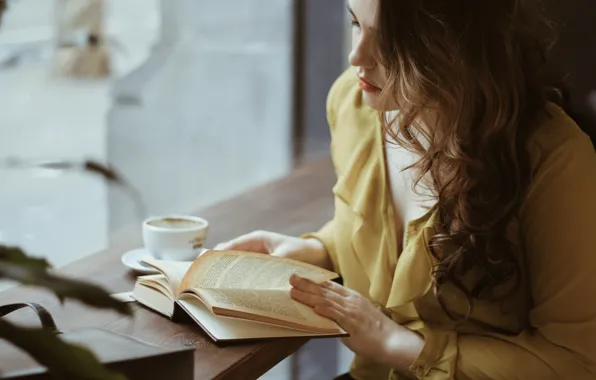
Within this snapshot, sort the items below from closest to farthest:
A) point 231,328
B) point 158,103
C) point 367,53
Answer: point 231,328
point 367,53
point 158,103

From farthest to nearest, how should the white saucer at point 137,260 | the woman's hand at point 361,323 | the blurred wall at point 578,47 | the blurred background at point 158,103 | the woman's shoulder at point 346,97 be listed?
the blurred background at point 158,103 < the blurred wall at point 578,47 < the woman's shoulder at point 346,97 < the white saucer at point 137,260 < the woman's hand at point 361,323

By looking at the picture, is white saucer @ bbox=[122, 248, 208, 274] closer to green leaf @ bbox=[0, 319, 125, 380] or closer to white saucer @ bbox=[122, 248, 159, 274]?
white saucer @ bbox=[122, 248, 159, 274]

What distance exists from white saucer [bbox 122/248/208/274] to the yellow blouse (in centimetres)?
26

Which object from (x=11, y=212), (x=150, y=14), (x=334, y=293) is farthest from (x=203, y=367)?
(x=150, y=14)

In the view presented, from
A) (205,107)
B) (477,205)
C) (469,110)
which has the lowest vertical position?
(205,107)

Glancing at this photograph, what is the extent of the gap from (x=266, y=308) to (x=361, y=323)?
0.45ft

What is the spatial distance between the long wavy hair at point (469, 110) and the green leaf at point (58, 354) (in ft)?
2.05

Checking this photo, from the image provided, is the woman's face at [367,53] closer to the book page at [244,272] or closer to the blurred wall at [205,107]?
the book page at [244,272]

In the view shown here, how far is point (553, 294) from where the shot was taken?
1122mm

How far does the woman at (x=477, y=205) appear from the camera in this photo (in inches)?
43.7

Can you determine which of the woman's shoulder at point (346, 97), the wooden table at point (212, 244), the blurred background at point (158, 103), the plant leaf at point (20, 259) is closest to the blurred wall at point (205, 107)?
the blurred background at point (158, 103)

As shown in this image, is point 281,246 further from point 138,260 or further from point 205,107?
point 205,107

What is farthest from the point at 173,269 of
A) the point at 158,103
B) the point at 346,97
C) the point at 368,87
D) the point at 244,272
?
the point at 158,103

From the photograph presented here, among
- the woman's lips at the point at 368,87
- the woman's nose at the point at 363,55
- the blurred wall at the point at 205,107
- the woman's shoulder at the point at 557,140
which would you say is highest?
the woman's nose at the point at 363,55
